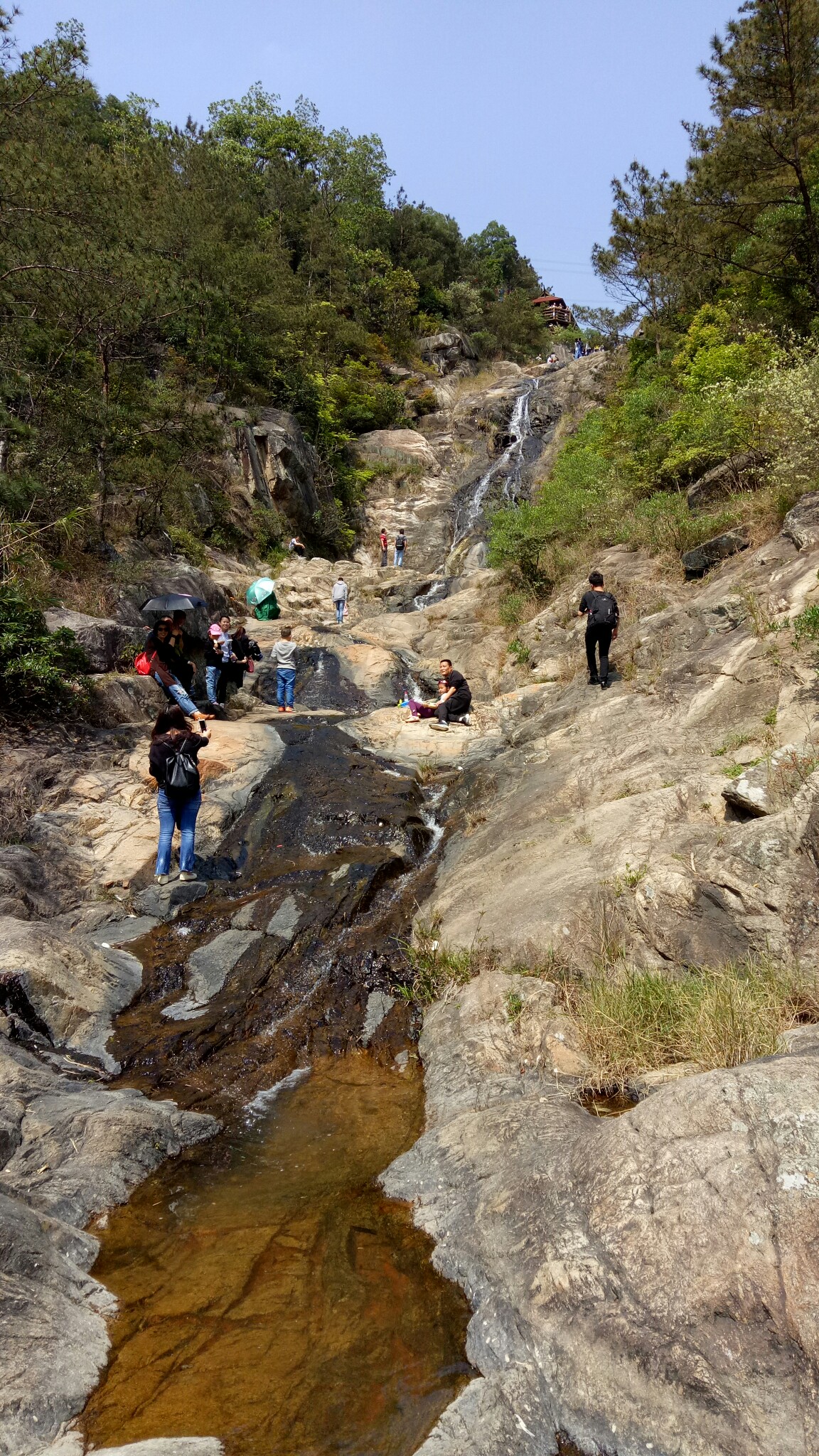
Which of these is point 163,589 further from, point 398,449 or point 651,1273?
point 398,449

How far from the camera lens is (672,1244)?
3682 mm

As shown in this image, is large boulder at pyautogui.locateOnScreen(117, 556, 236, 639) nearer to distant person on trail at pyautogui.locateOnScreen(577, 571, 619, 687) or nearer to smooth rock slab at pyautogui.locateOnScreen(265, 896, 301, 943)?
smooth rock slab at pyautogui.locateOnScreen(265, 896, 301, 943)

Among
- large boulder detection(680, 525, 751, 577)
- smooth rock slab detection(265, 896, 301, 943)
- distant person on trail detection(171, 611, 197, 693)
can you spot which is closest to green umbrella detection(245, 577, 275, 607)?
distant person on trail detection(171, 611, 197, 693)

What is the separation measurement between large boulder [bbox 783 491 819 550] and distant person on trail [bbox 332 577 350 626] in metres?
13.0

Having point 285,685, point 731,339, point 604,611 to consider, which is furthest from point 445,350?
point 604,611

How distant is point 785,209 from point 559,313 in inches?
2316

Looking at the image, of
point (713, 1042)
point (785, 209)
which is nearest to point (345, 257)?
point (785, 209)

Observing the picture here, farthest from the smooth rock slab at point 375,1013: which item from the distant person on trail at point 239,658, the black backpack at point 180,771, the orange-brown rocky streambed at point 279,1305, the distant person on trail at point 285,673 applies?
the distant person on trail at point 285,673

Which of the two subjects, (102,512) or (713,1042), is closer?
(713,1042)

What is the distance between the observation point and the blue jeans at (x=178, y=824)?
933 cm

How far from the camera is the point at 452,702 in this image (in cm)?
1420

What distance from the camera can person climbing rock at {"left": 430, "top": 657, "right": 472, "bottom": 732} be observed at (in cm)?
1416

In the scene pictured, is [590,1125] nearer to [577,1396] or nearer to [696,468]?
[577,1396]

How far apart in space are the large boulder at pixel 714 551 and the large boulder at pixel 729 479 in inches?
53.0
